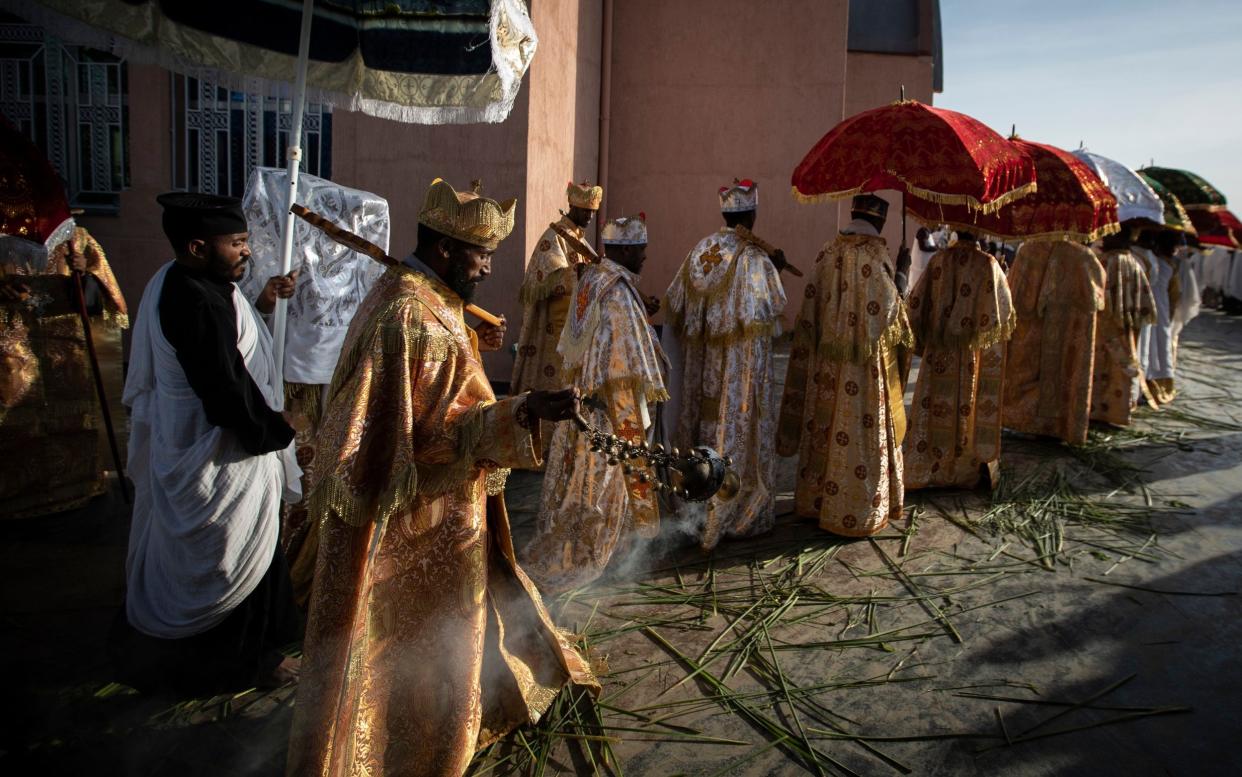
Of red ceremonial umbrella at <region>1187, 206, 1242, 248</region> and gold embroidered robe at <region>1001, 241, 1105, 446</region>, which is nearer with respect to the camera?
gold embroidered robe at <region>1001, 241, 1105, 446</region>

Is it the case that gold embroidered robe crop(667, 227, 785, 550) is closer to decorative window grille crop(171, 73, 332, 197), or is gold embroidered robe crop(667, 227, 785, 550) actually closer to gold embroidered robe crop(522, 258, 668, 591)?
gold embroidered robe crop(522, 258, 668, 591)

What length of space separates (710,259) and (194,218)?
10.6 ft

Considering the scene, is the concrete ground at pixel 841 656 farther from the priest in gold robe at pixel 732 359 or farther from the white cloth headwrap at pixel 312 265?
the white cloth headwrap at pixel 312 265

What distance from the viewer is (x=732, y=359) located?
5.66 meters

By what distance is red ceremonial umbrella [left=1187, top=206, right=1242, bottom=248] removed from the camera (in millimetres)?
10938

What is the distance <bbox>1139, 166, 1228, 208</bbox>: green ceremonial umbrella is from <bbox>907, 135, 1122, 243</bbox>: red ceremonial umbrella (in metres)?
4.18

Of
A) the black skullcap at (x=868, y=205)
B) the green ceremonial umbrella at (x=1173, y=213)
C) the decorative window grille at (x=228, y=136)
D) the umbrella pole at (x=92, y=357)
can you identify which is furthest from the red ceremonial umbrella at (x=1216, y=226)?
the umbrella pole at (x=92, y=357)

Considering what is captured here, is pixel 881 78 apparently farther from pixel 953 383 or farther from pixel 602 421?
pixel 602 421

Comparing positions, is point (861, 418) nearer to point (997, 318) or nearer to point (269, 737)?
point (997, 318)

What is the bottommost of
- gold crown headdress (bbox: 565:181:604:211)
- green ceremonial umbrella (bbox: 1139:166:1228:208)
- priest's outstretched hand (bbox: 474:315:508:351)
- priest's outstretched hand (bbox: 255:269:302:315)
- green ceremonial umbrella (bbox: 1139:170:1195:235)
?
priest's outstretched hand (bbox: 474:315:508:351)

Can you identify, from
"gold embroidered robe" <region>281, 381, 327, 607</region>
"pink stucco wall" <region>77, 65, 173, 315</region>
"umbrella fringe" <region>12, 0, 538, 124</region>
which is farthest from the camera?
"pink stucco wall" <region>77, 65, 173, 315</region>

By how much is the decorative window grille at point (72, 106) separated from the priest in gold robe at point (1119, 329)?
10.6 m

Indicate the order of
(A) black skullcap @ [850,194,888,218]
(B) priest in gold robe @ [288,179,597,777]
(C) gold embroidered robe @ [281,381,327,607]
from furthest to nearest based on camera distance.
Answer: (A) black skullcap @ [850,194,888,218], (C) gold embroidered robe @ [281,381,327,607], (B) priest in gold robe @ [288,179,597,777]

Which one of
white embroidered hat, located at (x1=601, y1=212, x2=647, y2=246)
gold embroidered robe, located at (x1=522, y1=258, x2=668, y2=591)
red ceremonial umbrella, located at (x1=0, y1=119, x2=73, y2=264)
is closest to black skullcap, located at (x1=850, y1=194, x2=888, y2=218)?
white embroidered hat, located at (x1=601, y1=212, x2=647, y2=246)
